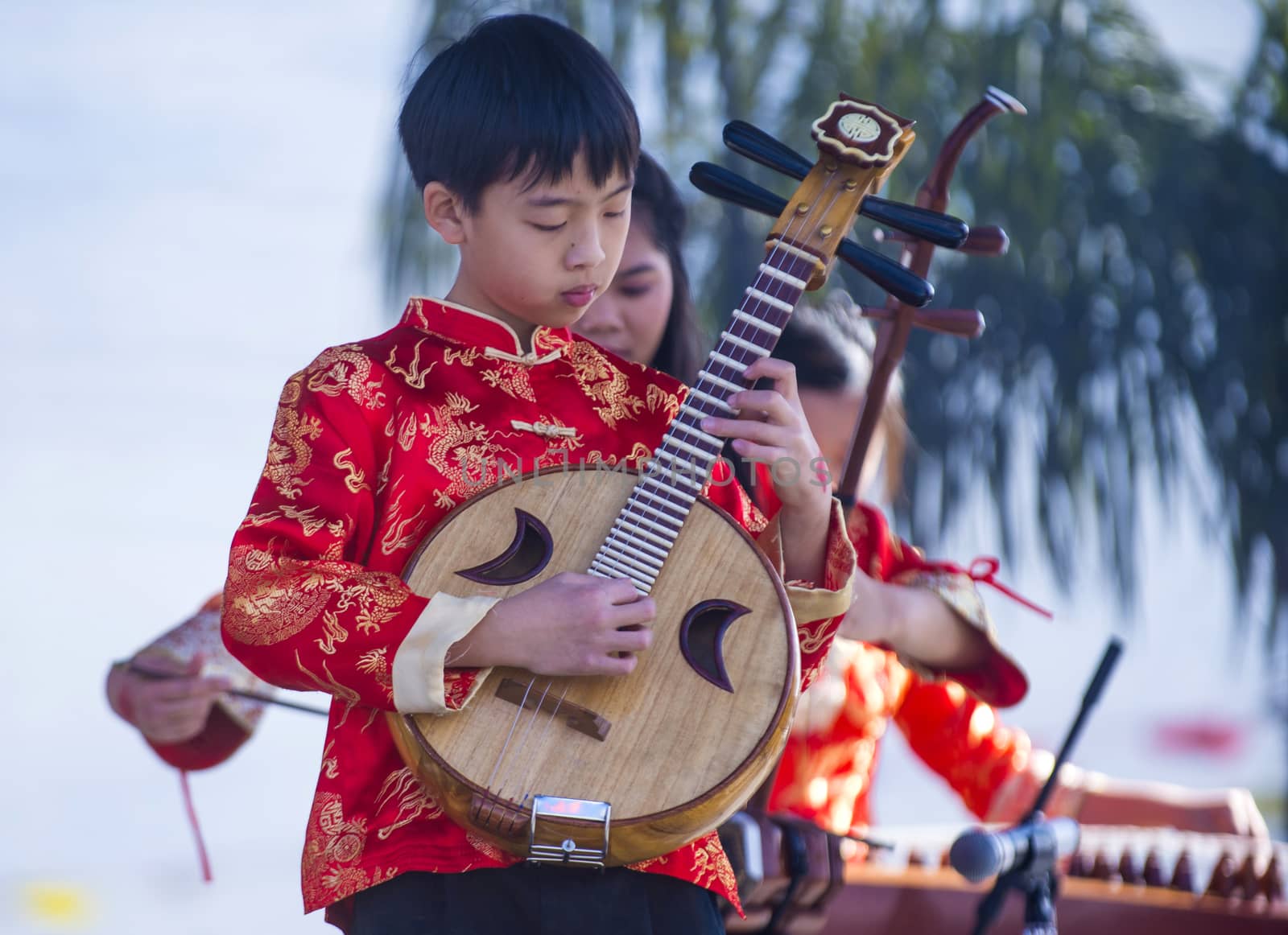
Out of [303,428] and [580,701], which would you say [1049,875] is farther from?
[303,428]

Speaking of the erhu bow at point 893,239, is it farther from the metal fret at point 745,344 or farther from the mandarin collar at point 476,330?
the mandarin collar at point 476,330

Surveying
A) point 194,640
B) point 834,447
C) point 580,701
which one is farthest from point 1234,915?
point 194,640

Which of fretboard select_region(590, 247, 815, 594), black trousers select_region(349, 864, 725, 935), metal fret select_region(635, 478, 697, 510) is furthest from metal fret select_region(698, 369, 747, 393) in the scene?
black trousers select_region(349, 864, 725, 935)

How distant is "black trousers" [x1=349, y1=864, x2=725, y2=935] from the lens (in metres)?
1.22

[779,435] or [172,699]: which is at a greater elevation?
[779,435]

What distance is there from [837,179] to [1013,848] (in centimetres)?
86

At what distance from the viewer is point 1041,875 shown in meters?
1.79

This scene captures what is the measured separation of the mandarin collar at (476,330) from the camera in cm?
145

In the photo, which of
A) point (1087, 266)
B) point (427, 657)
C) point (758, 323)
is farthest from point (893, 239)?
point (1087, 266)

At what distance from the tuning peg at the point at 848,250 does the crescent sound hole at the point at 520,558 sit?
0.40 metres

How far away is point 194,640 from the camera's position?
214 centimetres

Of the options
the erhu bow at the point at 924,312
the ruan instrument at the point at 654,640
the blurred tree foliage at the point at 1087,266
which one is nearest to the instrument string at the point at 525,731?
the ruan instrument at the point at 654,640

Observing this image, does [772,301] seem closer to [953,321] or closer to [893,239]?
[893,239]

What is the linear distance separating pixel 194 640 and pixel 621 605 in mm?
1148
